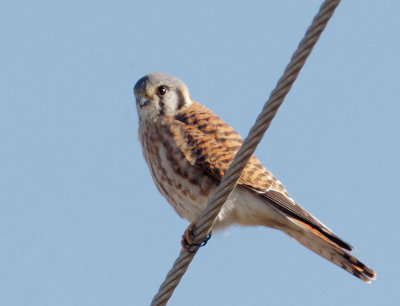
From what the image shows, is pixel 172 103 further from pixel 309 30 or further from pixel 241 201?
pixel 309 30

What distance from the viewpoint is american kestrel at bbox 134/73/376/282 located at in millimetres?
4133

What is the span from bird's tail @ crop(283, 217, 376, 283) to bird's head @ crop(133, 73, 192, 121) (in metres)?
1.27

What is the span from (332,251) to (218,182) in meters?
0.78

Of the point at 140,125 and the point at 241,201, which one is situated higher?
the point at 140,125

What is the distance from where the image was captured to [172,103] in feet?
16.5

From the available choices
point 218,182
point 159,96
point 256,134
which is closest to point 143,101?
point 159,96

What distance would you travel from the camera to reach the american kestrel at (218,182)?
4.13m

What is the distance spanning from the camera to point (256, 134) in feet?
8.96

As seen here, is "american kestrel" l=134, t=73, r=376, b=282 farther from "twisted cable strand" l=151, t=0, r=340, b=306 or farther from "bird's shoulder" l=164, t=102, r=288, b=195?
"twisted cable strand" l=151, t=0, r=340, b=306

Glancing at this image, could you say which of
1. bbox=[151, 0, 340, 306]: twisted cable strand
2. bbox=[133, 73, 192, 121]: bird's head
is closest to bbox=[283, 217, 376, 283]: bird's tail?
bbox=[151, 0, 340, 306]: twisted cable strand

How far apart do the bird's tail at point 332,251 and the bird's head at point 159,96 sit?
1271 mm

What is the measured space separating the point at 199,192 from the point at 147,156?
558mm

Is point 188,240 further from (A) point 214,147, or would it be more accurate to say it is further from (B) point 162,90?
(B) point 162,90

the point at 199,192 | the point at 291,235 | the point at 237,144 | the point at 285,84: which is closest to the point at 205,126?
the point at 237,144
